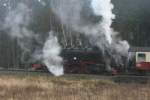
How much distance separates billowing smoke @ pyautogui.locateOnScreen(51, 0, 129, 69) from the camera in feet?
123

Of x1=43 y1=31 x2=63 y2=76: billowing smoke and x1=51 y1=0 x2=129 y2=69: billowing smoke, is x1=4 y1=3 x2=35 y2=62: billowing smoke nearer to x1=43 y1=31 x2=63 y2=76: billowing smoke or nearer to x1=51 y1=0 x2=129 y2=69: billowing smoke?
x1=43 y1=31 x2=63 y2=76: billowing smoke

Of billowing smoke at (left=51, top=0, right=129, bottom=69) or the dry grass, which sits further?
billowing smoke at (left=51, top=0, right=129, bottom=69)

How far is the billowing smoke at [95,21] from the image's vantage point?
37.6 metres

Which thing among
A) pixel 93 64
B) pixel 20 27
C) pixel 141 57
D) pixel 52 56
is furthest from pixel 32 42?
pixel 141 57

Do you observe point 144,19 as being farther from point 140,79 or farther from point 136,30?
point 140,79

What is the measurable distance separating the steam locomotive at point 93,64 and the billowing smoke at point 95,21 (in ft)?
2.20

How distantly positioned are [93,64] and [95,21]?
4.25 meters

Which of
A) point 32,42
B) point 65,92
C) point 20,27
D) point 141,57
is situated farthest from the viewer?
point 141,57

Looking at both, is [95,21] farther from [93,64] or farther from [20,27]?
[20,27]

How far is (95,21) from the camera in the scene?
38750 mm

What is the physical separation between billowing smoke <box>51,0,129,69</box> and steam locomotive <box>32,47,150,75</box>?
Answer: 670 mm

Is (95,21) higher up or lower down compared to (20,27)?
higher up

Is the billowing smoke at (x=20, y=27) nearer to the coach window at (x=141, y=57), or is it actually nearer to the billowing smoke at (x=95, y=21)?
the billowing smoke at (x=95, y=21)

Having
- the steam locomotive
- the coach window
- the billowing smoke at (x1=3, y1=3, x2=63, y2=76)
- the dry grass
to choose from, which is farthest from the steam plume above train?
the dry grass
